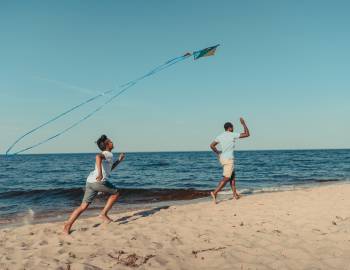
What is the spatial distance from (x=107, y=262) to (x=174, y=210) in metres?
4.15

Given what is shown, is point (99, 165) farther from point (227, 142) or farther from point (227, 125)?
point (227, 125)

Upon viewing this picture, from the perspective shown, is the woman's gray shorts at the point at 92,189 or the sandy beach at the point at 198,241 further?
the woman's gray shorts at the point at 92,189

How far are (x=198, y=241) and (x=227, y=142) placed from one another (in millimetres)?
3812

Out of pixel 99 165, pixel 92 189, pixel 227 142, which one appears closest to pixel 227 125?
pixel 227 142

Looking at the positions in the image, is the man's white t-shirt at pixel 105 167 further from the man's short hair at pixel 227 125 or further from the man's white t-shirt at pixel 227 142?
the man's short hair at pixel 227 125

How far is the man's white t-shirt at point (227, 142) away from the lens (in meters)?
9.12

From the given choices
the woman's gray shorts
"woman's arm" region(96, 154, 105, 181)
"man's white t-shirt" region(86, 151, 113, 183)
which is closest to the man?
"man's white t-shirt" region(86, 151, 113, 183)

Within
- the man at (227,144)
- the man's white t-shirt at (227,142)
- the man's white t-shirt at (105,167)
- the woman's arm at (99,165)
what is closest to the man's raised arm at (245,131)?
the man at (227,144)

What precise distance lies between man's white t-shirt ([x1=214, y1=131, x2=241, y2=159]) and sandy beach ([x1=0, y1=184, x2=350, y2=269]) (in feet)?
4.83

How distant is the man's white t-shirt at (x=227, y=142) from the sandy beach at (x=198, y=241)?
1472 mm

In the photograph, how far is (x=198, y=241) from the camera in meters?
5.85

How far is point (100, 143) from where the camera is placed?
7008mm

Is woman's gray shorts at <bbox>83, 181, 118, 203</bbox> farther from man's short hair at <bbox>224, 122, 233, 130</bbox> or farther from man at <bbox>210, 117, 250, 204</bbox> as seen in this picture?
man's short hair at <bbox>224, 122, 233, 130</bbox>

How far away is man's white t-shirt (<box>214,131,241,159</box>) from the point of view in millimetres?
9125
